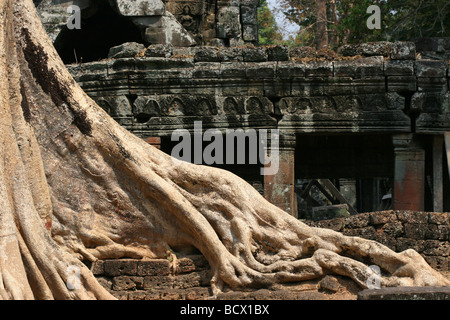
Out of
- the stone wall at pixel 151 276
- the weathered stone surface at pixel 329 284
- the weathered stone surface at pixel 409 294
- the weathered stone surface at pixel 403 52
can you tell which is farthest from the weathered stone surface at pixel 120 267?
the weathered stone surface at pixel 403 52

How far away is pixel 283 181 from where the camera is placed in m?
11.1

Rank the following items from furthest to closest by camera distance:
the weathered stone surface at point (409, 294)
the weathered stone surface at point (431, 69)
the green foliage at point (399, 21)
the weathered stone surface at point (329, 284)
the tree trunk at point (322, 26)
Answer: the tree trunk at point (322, 26)
the green foliage at point (399, 21)
the weathered stone surface at point (431, 69)
the weathered stone surface at point (329, 284)
the weathered stone surface at point (409, 294)

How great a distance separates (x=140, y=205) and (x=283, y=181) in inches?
187

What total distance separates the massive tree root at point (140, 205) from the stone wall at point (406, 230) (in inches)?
32.8

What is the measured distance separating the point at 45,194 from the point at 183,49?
569 cm

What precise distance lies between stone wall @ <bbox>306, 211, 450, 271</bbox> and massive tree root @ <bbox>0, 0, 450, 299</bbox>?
83 centimetres

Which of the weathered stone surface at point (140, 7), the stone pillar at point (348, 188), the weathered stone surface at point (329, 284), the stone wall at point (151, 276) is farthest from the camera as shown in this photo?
the stone pillar at point (348, 188)

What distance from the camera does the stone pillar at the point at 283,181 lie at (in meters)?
11.1

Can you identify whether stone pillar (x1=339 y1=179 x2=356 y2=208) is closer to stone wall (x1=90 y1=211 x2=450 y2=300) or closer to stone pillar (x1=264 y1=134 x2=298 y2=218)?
stone pillar (x1=264 y1=134 x2=298 y2=218)

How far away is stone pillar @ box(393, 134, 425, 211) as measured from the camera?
11102 mm

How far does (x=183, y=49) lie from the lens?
37.2ft

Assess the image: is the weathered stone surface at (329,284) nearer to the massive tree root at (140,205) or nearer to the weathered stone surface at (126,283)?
the massive tree root at (140,205)

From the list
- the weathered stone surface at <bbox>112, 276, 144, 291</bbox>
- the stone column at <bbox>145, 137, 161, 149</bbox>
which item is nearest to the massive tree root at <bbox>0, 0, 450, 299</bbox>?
the weathered stone surface at <bbox>112, 276, 144, 291</bbox>

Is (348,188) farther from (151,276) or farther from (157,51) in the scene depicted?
(151,276)
